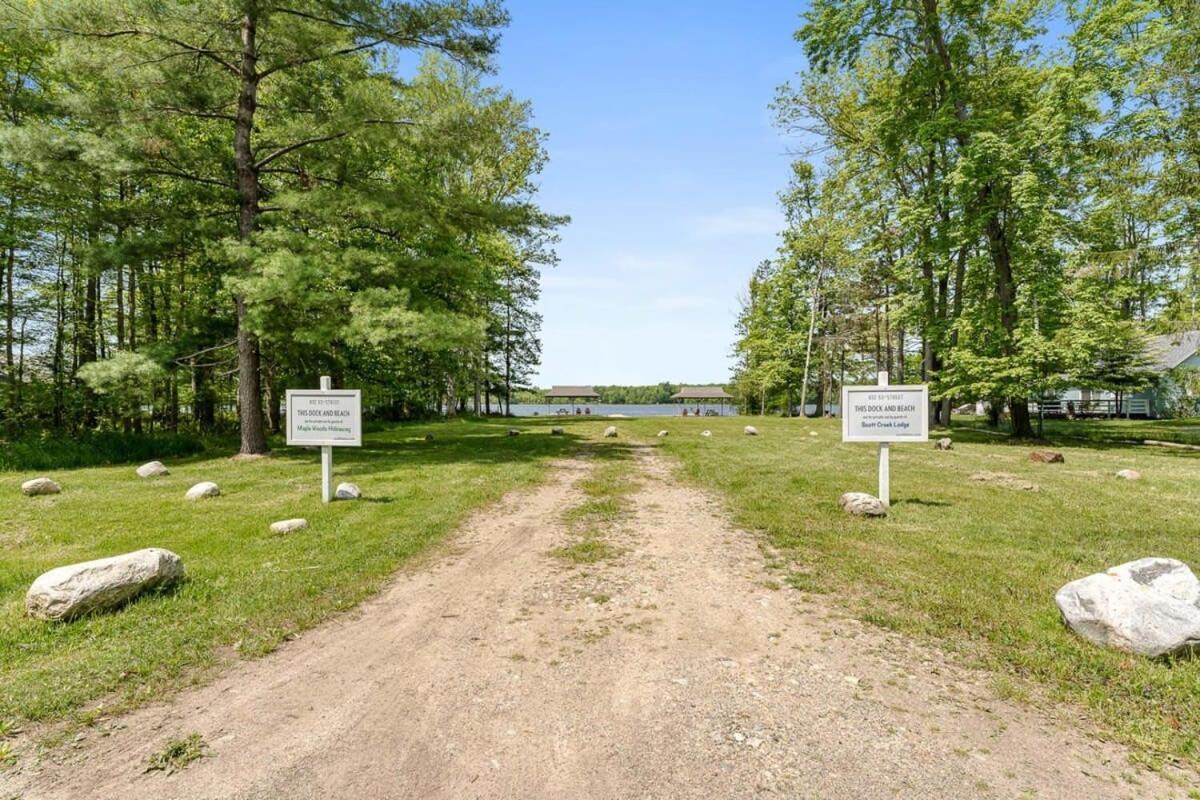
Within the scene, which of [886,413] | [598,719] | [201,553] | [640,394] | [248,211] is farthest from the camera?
[640,394]

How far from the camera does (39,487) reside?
865 cm

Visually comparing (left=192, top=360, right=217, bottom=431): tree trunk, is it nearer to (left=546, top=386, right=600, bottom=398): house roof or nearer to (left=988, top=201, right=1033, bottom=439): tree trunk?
(left=988, top=201, right=1033, bottom=439): tree trunk

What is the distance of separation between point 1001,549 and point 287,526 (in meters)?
8.46

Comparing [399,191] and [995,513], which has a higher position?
[399,191]

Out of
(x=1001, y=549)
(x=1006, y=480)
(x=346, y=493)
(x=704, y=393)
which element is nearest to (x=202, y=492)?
(x=346, y=493)

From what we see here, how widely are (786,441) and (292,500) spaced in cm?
1462

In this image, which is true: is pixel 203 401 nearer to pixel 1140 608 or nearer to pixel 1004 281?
pixel 1140 608

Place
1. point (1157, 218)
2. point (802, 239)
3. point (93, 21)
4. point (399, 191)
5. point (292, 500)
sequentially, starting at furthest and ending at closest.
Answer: point (802, 239)
point (1157, 218)
point (399, 191)
point (93, 21)
point (292, 500)

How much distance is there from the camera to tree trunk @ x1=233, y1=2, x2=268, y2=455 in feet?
41.7

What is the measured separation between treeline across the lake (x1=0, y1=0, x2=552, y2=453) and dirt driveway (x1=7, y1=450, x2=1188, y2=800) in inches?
356

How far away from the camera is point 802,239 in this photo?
113 feet

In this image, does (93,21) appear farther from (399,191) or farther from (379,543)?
(379,543)

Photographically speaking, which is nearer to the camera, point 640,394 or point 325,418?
point 325,418

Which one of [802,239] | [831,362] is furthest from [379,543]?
[831,362]
